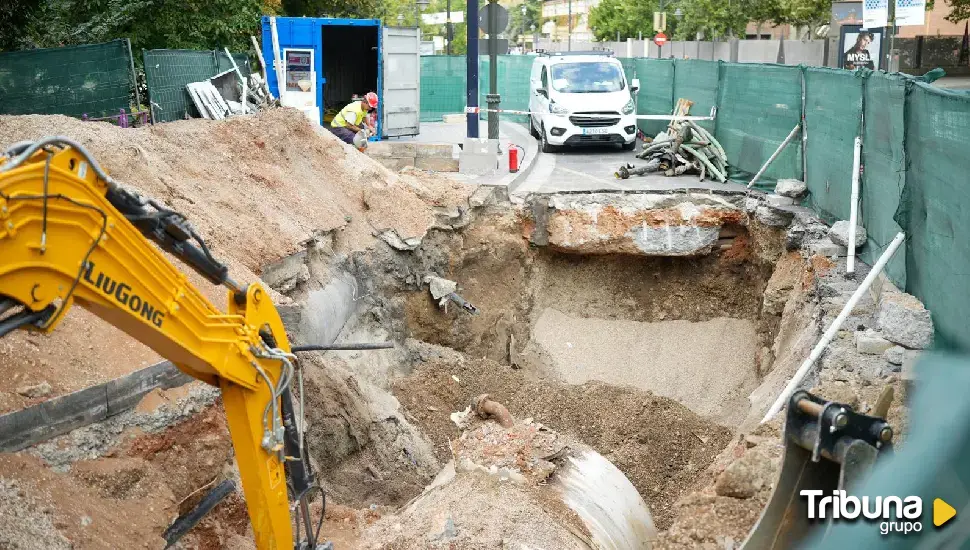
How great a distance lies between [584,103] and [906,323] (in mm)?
12871

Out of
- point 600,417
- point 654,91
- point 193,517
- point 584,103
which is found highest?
point 654,91

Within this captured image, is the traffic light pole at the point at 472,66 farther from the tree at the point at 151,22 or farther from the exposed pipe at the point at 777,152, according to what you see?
the tree at the point at 151,22

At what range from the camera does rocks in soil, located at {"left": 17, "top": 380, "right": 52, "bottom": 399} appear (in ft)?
19.8

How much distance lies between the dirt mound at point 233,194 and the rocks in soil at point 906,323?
19.4ft

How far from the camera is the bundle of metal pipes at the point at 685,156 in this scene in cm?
1620

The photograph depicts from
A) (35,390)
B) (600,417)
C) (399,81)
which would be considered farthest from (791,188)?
(399,81)

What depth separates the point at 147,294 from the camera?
449cm

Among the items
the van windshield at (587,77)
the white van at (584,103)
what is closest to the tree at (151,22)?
the white van at (584,103)

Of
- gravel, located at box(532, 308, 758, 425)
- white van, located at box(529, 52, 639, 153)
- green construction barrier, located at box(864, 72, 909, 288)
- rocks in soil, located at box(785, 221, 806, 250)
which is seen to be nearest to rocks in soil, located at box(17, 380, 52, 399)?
green construction barrier, located at box(864, 72, 909, 288)

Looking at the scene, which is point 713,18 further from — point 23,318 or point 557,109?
point 23,318

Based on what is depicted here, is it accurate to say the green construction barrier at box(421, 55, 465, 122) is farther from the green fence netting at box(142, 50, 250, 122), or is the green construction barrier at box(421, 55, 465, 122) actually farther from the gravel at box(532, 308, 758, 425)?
the gravel at box(532, 308, 758, 425)

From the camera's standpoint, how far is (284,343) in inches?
212

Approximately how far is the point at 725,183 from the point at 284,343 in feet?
37.9

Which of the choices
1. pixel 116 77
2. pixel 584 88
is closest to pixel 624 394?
pixel 116 77
